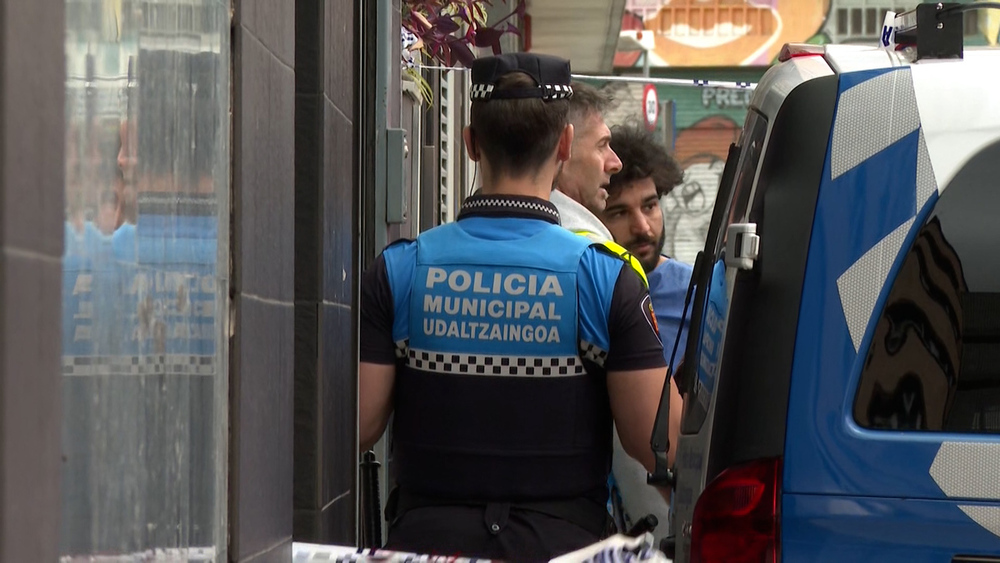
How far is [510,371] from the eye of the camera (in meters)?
3.30

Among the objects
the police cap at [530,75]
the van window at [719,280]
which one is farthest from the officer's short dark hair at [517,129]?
the van window at [719,280]

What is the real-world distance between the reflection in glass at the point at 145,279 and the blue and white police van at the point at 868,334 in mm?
907

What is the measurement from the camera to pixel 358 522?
415cm

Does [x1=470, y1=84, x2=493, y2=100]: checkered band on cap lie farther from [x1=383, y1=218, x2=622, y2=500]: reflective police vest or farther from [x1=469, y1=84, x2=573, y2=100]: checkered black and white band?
[x1=383, y1=218, x2=622, y2=500]: reflective police vest

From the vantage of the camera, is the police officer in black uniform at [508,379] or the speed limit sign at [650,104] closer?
the police officer in black uniform at [508,379]

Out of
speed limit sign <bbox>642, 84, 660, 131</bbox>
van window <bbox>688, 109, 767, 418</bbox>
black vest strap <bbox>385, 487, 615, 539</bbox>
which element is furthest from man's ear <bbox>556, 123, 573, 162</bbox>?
speed limit sign <bbox>642, 84, 660, 131</bbox>

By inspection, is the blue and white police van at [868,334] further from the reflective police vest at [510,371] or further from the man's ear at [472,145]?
the man's ear at [472,145]

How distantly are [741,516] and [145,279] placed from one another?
109 cm

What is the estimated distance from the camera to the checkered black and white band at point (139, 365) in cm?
197

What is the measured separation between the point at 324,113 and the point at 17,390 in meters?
2.08

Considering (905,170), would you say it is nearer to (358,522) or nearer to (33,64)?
(33,64)

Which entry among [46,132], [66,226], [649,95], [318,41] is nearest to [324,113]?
[318,41]

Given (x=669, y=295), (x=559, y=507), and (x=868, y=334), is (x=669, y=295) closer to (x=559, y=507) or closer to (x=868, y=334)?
(x=559, y=507)

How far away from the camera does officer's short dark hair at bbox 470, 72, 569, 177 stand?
352 centimetres
